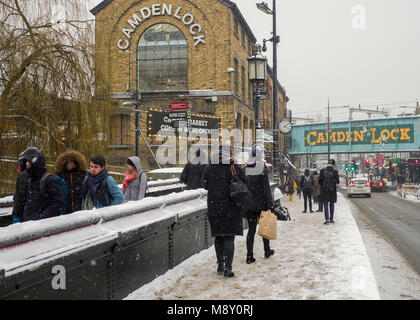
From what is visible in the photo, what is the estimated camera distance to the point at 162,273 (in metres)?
5.79

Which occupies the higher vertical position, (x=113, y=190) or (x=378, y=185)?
(x=113, y=190)

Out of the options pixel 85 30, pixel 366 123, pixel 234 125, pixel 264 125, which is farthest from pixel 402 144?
pixel 85 30

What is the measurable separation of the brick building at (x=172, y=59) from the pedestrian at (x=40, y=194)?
65.4 feet

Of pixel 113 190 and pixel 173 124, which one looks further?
pixel 173 124

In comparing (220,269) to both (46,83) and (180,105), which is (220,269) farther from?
(180,105)

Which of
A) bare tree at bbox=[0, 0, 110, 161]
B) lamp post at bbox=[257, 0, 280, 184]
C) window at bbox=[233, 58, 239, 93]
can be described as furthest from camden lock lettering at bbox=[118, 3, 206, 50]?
bare tree at bbox=[0, 0, 110, 161]

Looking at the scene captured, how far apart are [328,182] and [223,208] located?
702cm

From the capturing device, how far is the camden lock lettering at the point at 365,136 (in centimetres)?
4825

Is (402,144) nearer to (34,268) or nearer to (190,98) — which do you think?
(190,98)

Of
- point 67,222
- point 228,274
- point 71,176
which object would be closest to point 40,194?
point 71,176

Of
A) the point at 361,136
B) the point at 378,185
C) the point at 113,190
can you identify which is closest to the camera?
the point at 113,190

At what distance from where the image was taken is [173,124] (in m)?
23.9

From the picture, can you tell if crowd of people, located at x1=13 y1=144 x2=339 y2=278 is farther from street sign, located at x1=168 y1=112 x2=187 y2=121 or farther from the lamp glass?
street sign, located at x1=168 y1=112 x2=187 y2=121
